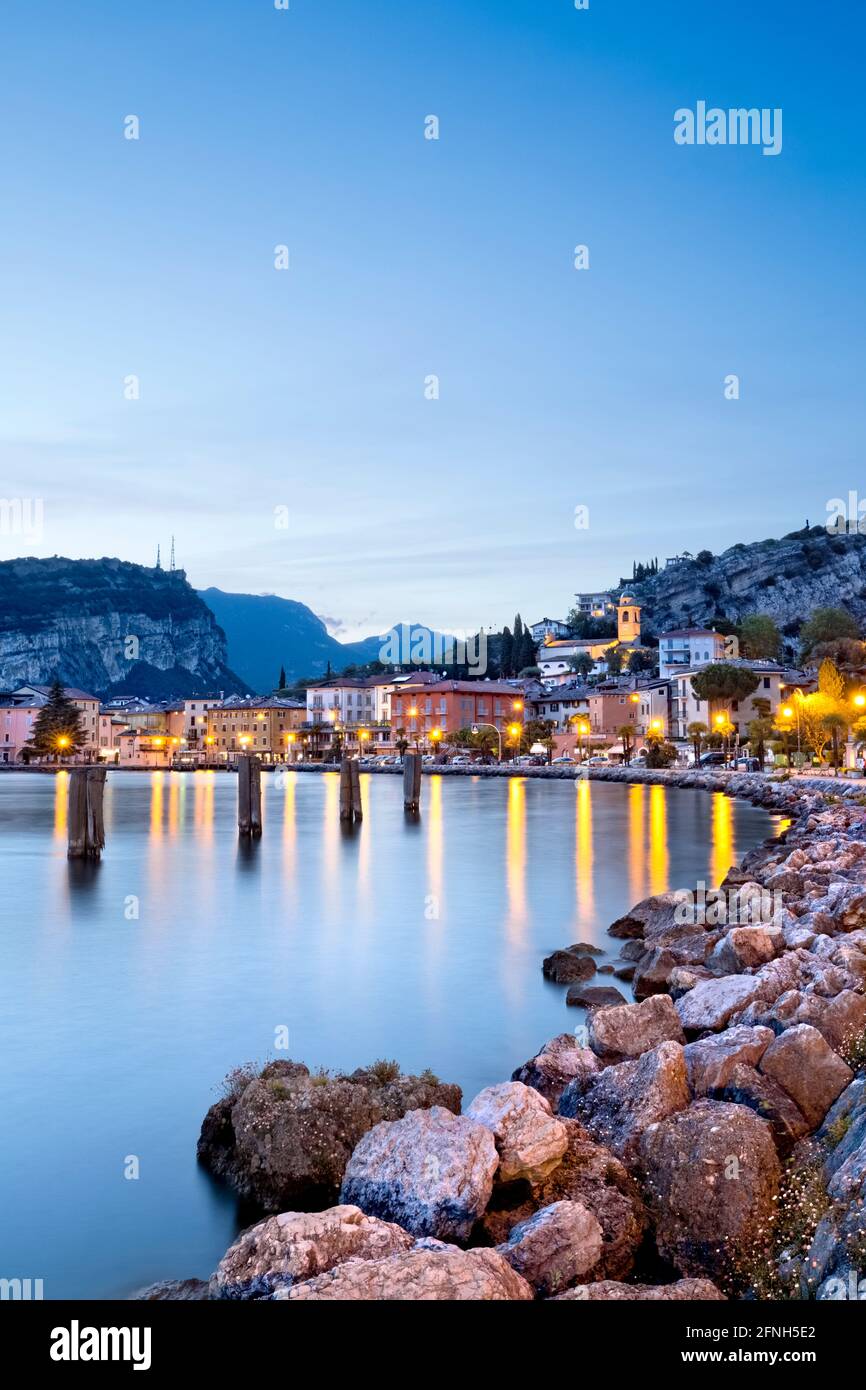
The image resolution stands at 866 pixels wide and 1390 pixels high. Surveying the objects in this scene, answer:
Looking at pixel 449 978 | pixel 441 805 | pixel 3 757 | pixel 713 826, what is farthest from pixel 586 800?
pixel 3 757

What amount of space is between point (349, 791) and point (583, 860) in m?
20.8

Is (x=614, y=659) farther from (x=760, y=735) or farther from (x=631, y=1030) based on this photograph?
(x=631, y=1030)

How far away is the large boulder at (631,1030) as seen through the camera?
11.5m

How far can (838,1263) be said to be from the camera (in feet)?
21.0

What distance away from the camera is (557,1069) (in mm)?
11227

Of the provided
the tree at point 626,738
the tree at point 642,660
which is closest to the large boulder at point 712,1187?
the tree at point 626,738

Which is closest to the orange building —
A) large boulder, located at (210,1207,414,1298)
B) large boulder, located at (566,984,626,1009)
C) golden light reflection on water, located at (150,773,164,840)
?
golden light reflection on water, located at (150,773,164,840)

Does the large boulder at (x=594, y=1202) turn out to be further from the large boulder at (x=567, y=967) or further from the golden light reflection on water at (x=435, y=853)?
the golden light reflection on water at (x=435, y=853)

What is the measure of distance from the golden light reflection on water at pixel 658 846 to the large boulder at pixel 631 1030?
19.0 metres

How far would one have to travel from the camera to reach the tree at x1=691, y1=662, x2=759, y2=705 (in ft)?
341

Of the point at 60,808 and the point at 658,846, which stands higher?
the point at 658,846

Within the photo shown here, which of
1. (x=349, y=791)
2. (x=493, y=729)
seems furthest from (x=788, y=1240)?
(x=493, y=729)
